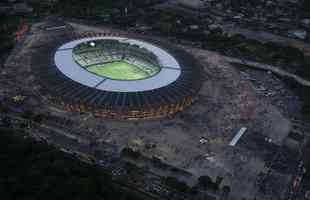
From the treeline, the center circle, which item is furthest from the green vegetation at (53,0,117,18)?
the treeline

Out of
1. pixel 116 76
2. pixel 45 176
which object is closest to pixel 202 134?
pixel 116 76

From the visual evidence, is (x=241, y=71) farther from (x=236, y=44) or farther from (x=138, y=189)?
(x=138, y=189)

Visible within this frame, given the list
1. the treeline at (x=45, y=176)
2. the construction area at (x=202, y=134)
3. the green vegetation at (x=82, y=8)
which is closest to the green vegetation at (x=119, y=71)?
the construction area at (x=202, y=134)

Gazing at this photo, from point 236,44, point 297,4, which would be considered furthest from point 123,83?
point 297,4

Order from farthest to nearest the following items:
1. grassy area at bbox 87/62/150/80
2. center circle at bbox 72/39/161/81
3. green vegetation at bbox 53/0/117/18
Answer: green vegetation at bbox 53/0/117/18 < center circle at bbox 72/39/161/81 < grassy area at bbox 87/62/150/80

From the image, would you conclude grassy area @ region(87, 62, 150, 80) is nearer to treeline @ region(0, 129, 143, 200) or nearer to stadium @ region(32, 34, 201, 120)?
stadium @ region(32, 34, 201, 120)

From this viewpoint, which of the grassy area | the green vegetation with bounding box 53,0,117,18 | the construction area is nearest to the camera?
the construction area
